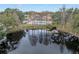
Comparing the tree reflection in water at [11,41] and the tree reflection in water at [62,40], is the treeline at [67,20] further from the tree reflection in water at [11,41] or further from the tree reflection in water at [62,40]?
the tree reflection in water at [11,41]

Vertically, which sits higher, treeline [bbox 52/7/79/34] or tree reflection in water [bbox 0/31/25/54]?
treeline [bbox 52/7/79/34]

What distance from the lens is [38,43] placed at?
2.73m

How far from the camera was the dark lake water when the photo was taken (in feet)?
8.93

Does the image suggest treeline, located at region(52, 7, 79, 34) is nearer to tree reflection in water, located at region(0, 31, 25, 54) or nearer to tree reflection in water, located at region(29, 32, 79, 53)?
tree reflection in water, located at region(29, 32, 79, 53)

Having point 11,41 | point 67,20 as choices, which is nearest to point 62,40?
point 67,20

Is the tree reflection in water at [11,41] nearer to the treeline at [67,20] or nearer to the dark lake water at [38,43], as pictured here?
→ the dark lake water at [38,43]

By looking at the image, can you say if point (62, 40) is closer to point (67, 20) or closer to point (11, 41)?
point (67, 20)

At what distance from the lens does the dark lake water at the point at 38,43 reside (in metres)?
2.72

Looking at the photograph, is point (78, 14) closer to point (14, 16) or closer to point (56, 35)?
point (56, 35)

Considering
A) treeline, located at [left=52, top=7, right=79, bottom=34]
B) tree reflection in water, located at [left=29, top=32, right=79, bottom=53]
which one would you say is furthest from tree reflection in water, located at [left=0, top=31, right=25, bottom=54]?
treeline, located at [left=52, top=7, right=79, bottom=34]

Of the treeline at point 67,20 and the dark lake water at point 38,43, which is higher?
the treeline at point 67,20

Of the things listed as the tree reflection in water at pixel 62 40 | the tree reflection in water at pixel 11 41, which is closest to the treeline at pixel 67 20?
the tree reflection in water at pixel 62 40

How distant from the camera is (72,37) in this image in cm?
274

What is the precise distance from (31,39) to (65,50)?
0.38 metres
